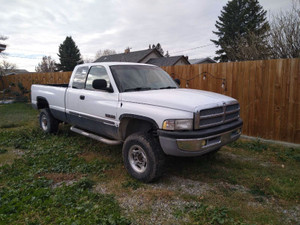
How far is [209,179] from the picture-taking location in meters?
3.91

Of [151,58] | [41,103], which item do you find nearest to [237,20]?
[151,58]

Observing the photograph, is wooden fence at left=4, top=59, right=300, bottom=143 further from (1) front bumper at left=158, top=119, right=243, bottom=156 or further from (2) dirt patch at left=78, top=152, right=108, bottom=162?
(2) dirt patch at left=78, top=152, right=108, bottom=162

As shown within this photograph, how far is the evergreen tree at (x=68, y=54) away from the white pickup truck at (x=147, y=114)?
4462 cm

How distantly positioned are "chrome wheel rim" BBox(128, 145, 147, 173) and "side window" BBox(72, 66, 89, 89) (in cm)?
213

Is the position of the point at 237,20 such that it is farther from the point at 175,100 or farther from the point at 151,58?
the point at 175,100

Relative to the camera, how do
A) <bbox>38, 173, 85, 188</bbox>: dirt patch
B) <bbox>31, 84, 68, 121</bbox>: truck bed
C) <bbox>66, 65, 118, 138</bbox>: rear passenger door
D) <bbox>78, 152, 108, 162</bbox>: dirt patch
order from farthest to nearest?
<bbox>31, 84, 68, 121</bbox>: truck bed
<bbox>78, 152, 108, 162</bbox>: dirt patch
<bbox>66, 65, 118, 138</bbox>: rear passenger door
<bbox>38, 173, 85, 188</bbox>: dirt patch

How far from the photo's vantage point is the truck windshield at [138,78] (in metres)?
4.25

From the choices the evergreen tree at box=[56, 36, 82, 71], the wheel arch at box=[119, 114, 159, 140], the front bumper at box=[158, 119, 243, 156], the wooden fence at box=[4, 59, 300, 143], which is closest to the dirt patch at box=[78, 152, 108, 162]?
the wheel arch at box=[119, 114, 159, 140]

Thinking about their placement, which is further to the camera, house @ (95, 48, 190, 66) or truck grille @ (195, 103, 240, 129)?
house @ (95, 48, 190, 66)

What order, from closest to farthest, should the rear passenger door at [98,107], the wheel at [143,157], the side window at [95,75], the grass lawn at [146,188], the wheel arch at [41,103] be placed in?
the grass lawn at [146,188] → the wheel at [143,157] → the rear passenger door at [98,107] → the side window at [95,75] → the wheel arch at [41,103]

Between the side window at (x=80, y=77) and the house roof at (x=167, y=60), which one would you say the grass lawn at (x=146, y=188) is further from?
the house roof at (x=167, y=60)

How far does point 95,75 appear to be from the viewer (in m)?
4.83

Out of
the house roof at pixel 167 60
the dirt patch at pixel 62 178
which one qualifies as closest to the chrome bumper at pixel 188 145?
the dirt patch at pixel 62 178

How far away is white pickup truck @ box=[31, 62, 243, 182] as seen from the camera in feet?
10.6
